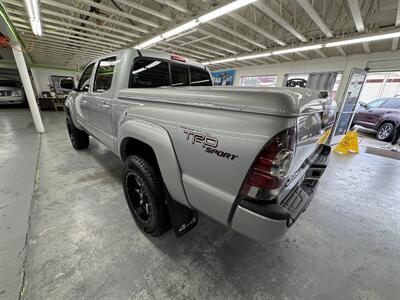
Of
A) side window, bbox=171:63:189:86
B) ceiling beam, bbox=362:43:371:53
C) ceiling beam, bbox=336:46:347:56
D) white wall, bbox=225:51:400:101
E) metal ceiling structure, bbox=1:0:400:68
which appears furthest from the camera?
ceiling beam, bbox=336:46:347:56

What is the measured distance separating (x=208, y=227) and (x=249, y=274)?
0.62 metres

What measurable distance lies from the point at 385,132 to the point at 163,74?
934 centimetres

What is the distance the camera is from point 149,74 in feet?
6.81

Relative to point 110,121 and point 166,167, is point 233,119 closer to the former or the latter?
point 166,167

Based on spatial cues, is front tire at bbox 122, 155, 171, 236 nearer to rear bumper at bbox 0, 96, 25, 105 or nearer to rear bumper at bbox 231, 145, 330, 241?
rear bumper at bbox 231, 145, 330, 241

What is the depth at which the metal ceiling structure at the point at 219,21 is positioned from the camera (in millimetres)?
4438

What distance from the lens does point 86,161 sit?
135 inches

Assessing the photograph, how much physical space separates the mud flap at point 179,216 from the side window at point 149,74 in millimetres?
1358

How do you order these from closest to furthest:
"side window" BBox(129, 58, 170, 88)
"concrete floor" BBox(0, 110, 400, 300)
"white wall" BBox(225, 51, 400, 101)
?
"concrete floor" BBox(0, 110, 400, 300)
"side window" BBox(129, 58, 170, 88)
"white wall" BBox(225, 51, 400, 101)

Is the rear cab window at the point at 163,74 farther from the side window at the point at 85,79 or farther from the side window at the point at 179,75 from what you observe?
the side window at the point at 85,79

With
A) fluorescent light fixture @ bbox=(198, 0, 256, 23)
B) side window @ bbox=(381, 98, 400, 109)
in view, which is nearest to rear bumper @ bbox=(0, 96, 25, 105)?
fluorescent light fixture @ bbox=(198, 0, 256, 23)

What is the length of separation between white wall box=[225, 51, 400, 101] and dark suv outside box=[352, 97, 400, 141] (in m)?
1.26

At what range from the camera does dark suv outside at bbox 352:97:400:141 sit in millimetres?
6883

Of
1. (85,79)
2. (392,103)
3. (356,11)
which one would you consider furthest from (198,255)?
(392,103)
